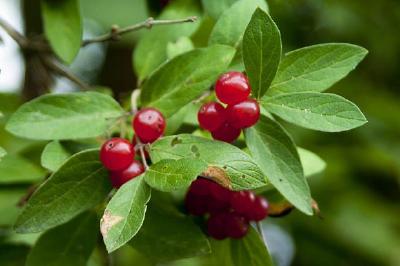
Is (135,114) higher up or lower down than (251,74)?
lower down

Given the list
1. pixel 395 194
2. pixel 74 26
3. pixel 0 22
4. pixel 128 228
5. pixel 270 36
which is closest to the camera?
pixel 128 228

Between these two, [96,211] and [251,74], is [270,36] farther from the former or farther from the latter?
[96,211]

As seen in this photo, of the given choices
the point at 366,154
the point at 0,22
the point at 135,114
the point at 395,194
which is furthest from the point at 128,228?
the point at 395,194

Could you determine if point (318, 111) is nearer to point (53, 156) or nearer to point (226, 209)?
point (226, 209)

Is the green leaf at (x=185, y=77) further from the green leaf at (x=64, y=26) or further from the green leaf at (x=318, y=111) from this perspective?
the green leaf at (x=64, y=26)

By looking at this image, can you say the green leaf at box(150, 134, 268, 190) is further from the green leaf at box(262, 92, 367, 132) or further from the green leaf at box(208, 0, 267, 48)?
the green leaf at box(208, 0, 267, 48)

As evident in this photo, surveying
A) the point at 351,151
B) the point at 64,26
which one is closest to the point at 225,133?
the point at 64,26

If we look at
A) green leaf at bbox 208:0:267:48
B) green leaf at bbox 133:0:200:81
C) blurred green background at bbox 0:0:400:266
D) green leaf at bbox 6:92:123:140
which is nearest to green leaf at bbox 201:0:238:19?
green leaf at bbox 133:0:200:81
